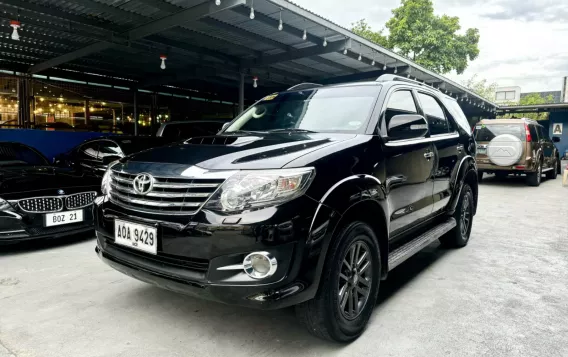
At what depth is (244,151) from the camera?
232 centimetres

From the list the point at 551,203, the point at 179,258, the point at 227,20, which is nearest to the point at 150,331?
the point at 179,258

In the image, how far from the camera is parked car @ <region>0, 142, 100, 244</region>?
400cm

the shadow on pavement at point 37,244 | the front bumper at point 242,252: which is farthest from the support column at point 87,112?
the front bumper at point 242,252

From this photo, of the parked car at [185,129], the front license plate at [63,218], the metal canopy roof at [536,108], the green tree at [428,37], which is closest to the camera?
the front license plate at [63,218]

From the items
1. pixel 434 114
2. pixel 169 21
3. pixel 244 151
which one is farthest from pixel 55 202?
pixel 169 21

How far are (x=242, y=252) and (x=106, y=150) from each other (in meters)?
5.78

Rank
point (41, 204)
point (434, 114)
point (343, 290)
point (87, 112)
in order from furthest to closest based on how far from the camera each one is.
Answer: point (87, 112)
point (41, 204)
point (434, 114)
point (343, 290)

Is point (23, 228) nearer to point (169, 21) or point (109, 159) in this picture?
point (109, 159)

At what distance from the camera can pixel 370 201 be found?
2.46 metres

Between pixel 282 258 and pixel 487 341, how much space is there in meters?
1.50

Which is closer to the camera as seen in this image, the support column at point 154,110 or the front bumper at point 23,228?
the front bumper at point 23,228

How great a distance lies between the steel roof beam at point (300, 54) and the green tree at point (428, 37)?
1718cm

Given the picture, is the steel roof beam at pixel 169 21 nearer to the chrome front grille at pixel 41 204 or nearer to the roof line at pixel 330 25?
the roof line at pixel 330 25

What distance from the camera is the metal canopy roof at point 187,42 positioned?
7668mm
